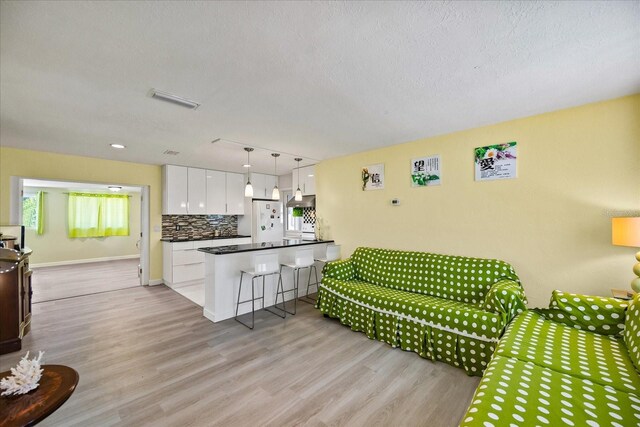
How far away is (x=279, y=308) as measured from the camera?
387 centimetres

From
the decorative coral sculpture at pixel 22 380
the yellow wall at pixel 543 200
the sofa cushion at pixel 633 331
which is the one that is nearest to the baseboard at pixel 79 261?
the decorative coral sculpture at pixel 22 380

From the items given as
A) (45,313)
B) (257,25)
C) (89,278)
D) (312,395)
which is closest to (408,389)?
(312,395)

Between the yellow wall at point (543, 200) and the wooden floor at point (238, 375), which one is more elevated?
the yellow wall at point (543, 200)

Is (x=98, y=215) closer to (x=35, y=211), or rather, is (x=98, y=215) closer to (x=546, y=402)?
(x=35, y=211)

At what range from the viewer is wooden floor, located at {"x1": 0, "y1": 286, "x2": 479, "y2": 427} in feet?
5.81

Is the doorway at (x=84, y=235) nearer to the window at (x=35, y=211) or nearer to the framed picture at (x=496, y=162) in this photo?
the window at (x=35, y=211)

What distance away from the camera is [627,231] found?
6.47 feet

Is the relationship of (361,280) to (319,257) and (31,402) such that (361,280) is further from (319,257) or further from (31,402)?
(31,402)

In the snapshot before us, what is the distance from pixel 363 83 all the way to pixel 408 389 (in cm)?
244

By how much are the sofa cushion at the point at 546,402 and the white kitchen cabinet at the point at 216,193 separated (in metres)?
5.49

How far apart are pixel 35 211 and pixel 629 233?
11156mm

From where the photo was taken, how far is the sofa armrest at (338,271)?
140 inches

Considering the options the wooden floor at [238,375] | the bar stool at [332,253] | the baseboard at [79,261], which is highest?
the bar stool at [332,253]

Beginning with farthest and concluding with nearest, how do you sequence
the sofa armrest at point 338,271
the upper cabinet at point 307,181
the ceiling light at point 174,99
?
the upper cabinet at point 307,181 → the sofa armrest at point 338,271 → the ceiling light at point 174,99
